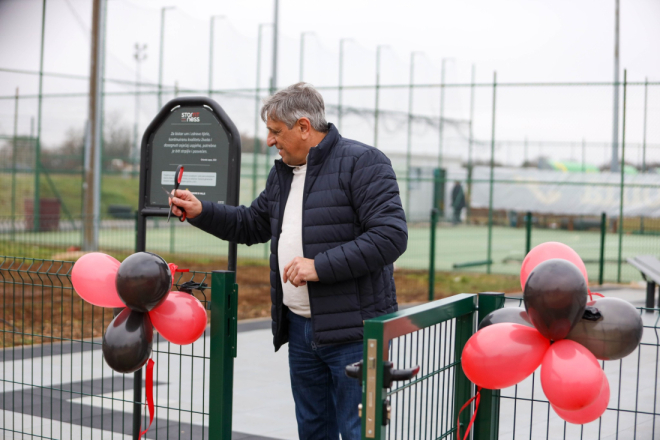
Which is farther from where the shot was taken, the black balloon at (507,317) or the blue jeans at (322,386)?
the blue jeans at (322,386)

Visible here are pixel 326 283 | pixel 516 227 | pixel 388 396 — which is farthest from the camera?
pixel 516 227

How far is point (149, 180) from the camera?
4.32m

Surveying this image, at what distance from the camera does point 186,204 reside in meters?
3.36

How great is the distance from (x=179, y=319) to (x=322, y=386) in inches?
26.5

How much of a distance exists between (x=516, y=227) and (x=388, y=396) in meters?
23.1

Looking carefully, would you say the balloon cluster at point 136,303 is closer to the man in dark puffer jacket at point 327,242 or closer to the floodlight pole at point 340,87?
the man in dark puffer jacket at point 327,242

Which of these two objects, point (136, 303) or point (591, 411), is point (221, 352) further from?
point (591, 411)

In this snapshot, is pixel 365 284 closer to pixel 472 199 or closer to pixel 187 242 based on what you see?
pixel 472 199

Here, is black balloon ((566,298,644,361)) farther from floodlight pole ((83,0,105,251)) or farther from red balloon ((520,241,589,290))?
floodlight pole ((83,0,105,251))

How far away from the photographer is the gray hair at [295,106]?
3027mm

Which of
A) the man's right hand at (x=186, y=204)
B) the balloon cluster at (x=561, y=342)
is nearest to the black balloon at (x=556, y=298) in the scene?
the balloon cluster at (x=561, y=342)

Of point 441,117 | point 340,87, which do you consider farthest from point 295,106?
point 441,117

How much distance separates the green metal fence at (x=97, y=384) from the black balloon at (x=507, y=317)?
111cm

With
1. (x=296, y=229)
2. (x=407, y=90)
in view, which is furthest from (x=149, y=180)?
(x=407, y=90)
